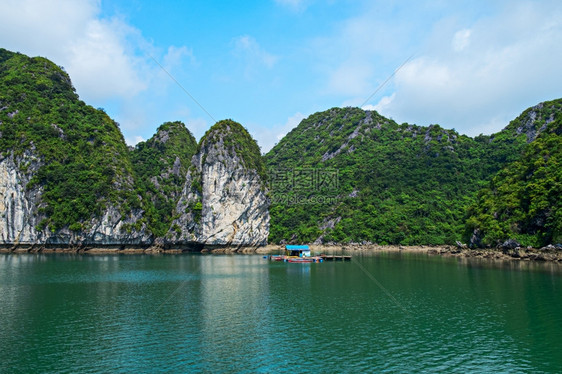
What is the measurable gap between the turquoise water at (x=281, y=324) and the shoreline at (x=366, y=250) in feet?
54.3

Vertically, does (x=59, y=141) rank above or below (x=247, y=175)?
above

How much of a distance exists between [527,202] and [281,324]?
5720cm

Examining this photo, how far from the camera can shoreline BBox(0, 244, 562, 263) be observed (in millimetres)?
61178

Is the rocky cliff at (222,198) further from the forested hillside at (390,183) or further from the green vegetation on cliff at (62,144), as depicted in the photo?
the forested hillside at (390,183)

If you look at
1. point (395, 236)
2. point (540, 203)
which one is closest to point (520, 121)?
point (395, 236)

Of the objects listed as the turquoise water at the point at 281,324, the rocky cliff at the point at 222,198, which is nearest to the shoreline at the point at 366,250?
the rocky cliff at the point at 222,198

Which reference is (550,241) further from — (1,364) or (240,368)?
(1,364)

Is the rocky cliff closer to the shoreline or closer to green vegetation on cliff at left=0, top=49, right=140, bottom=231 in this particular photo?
the shoreline

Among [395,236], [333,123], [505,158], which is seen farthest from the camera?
[333,123]

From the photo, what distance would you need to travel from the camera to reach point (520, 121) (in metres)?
146

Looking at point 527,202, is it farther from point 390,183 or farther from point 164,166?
point 164,166

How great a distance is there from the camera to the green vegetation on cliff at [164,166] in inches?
4692

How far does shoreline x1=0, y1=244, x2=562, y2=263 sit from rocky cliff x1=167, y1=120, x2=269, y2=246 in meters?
3.43

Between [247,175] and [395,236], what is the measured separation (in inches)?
1673
